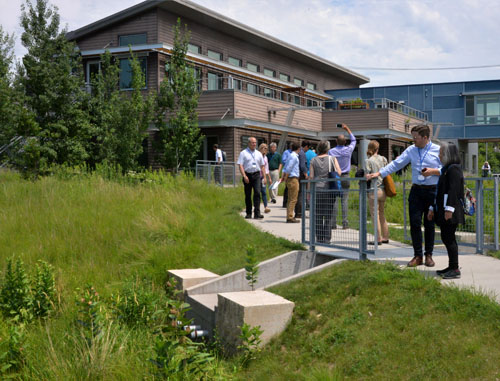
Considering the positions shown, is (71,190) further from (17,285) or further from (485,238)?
(485,238)

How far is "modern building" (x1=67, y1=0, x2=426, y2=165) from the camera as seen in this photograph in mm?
27891

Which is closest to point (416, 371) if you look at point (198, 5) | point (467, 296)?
point (467, 296)

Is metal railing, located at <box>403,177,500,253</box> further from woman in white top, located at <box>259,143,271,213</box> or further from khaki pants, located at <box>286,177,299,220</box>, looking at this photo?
woman in white top, located at <box>259,143,271,213</box>

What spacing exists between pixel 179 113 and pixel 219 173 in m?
3.49

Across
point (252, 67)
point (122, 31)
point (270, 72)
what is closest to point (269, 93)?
point (252, 67)

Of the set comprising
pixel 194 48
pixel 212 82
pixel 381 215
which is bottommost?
pixel 381 215

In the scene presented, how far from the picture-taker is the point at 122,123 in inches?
973

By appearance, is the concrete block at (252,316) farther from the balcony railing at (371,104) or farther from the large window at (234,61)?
the balcony railing at (371,104)

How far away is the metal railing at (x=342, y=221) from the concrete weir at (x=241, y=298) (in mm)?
333

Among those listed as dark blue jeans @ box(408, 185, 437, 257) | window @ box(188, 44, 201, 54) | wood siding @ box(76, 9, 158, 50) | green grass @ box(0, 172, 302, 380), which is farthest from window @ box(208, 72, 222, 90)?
dark blue jeans @ box(408, 185, 437, 257)

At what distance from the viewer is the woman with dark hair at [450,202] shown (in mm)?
7051

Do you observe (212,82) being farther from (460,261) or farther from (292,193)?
(460,261)

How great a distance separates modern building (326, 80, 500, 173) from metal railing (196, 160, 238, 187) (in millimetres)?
21267

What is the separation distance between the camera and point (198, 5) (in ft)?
98.1
